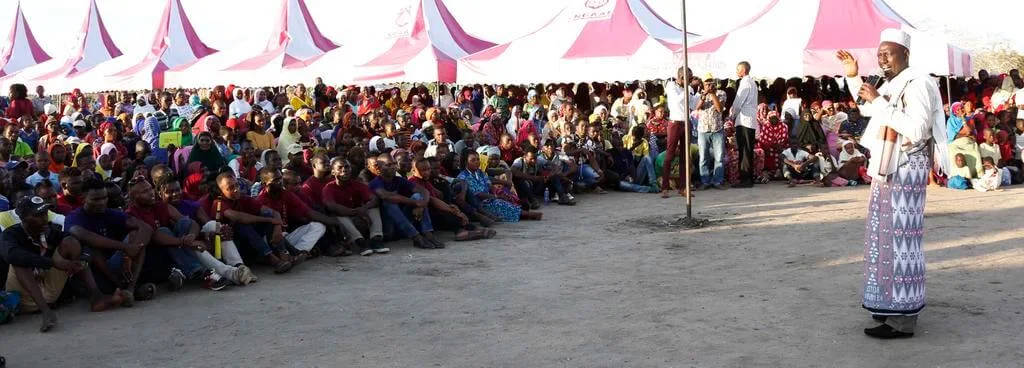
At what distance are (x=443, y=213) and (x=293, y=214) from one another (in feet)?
5.15

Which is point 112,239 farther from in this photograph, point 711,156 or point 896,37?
point 711,156

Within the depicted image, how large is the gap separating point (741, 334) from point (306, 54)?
1589 centimetres

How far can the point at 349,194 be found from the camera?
8.32m

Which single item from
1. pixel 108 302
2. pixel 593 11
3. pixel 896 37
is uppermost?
pixel 593 11

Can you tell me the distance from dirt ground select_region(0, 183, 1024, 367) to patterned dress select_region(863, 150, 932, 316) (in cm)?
20

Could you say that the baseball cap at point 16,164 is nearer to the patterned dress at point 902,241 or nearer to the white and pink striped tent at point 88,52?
the patterned dress at point 902,241

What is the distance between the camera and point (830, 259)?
24.1ft

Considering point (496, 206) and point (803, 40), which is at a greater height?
point (803, 40)

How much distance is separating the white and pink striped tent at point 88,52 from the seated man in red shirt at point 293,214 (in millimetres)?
18032

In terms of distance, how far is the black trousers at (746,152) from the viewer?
40.7 feet

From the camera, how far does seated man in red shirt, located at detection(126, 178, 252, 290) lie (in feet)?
22.0

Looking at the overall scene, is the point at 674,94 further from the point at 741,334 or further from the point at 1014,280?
the point at 741,334

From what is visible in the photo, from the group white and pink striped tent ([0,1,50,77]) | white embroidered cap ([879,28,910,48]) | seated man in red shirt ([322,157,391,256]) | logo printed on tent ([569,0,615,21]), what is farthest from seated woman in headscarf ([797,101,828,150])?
white and pink striped tent ([0,1,50,77])

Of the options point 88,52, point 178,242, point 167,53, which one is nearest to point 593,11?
point 178,242
